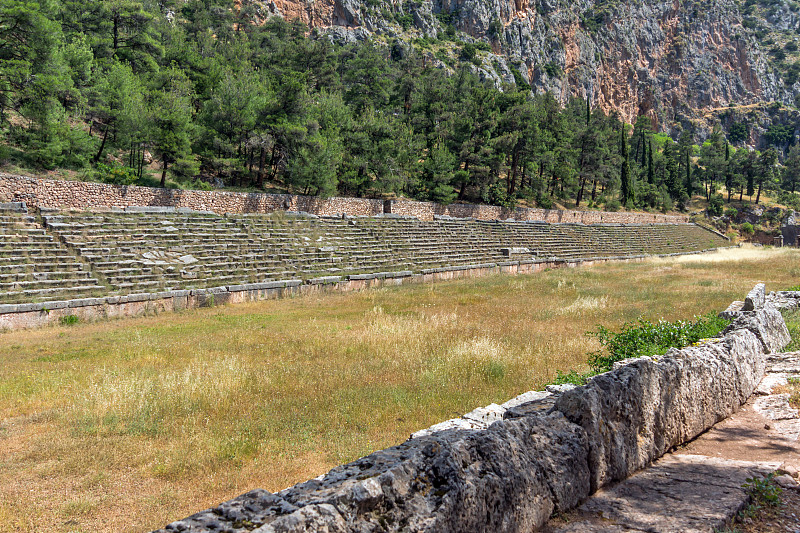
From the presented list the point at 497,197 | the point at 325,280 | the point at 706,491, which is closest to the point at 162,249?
the point at 325,280

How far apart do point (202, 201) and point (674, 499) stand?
73.5 ft

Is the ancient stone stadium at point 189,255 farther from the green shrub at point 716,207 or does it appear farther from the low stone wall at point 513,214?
the green shrub at point 716,207

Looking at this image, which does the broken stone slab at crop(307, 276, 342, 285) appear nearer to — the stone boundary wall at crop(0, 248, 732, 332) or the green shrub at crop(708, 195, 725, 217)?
the stone boundary wall at crop(0, 248, 732, 332)

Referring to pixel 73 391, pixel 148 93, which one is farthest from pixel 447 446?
pixel 148 93

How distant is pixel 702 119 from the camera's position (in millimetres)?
144250

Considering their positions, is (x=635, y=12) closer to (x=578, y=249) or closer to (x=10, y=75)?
(x=578, y=249)

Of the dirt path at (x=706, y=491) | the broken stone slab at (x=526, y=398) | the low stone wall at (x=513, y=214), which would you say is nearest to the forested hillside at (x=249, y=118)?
the low stone wall at (x=513, y=214)

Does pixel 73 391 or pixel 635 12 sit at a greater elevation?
pixel 635 12

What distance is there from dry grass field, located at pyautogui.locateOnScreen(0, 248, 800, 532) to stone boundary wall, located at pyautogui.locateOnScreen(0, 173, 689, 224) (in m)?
7.77

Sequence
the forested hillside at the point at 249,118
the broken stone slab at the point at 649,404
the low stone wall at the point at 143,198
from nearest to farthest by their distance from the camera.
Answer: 1. the broken stone slab at the point at 649,404
2. the low stone wall at the point at 143,198
3. the forested hillside at the point at 249,118

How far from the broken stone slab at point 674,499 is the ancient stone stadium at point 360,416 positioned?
0.06ft

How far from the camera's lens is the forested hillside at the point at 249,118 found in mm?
24516

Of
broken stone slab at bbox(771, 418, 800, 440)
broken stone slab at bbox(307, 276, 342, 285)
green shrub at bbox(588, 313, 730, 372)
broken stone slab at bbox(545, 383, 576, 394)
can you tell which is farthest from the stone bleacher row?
broken stone slab at bbox(771, 418, 800, 440)

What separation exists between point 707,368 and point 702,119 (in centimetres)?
17177
